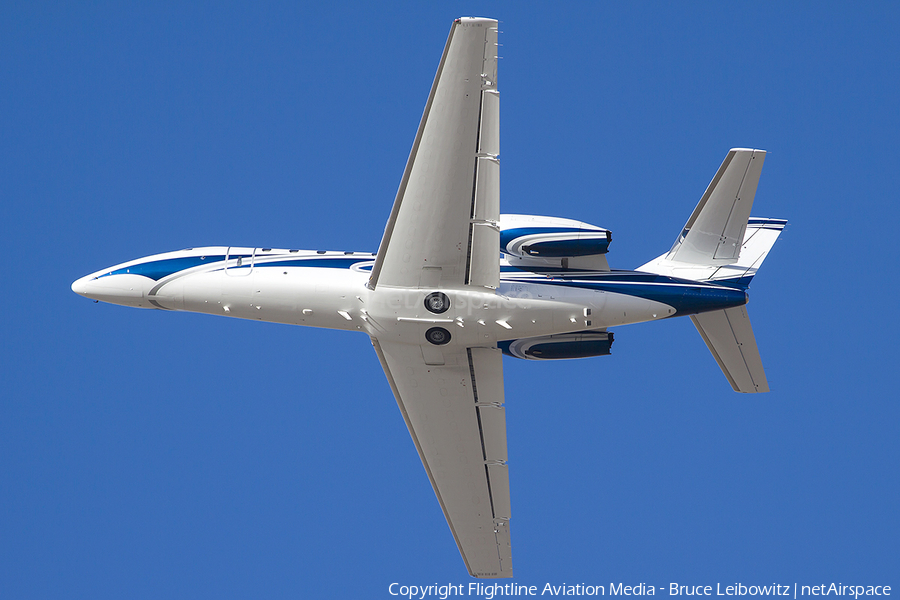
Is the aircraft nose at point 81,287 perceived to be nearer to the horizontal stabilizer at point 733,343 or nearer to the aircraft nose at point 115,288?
the aircraft nose at point 115,288

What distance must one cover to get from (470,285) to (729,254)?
6.81 meters

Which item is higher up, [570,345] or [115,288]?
[115,288]

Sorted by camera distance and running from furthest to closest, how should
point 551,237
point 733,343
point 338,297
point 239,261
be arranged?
1. point 733,343
2. point 239,261
3. point 338,297
4. point 551,237

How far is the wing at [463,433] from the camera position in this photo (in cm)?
2223

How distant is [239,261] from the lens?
2231 centimetres

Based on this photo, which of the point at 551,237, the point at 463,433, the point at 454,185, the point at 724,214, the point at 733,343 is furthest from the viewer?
the point at 463,433

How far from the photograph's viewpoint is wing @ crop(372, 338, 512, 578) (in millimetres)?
22234

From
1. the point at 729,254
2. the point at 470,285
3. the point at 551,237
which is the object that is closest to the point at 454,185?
the point at 470,285

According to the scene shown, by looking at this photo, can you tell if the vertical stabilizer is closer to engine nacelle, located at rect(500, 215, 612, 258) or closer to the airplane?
the airplane

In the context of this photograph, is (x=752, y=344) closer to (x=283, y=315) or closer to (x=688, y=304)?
(x=688, y=304)

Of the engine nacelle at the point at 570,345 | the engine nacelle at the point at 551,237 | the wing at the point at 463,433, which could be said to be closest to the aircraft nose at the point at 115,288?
the wing at the point at 463,433

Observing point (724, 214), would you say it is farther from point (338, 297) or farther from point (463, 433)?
point (338, 297)

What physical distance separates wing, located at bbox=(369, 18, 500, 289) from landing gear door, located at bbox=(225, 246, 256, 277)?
3495mm

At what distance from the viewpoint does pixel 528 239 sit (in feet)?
68.9
